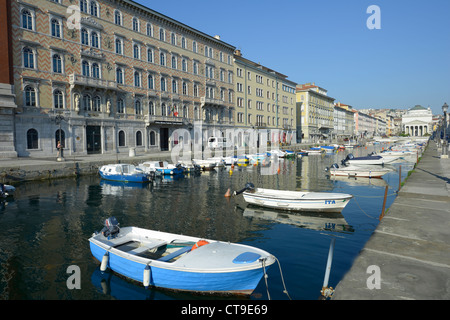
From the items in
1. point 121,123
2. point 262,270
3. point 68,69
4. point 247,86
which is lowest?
point 262,270

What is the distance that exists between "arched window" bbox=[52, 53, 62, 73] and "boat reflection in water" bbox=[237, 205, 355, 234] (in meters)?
31.8

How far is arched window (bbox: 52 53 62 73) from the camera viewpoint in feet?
119

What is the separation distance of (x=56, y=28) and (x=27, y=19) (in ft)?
10.8

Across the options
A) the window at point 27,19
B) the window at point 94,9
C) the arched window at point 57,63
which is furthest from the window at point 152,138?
the window at point 27,19

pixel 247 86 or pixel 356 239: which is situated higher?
pixel 247 86

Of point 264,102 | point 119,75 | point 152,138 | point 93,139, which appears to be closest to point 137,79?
point 119,75

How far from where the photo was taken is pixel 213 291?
805 centimetres

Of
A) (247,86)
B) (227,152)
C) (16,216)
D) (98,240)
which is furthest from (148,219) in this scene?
(247,86)

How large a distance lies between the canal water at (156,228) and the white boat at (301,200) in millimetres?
485

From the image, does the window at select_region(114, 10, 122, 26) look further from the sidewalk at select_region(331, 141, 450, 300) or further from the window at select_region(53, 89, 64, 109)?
the sidewalk at select_region(331, 141, 450, 300)

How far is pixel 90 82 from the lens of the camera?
39062 millimetres
